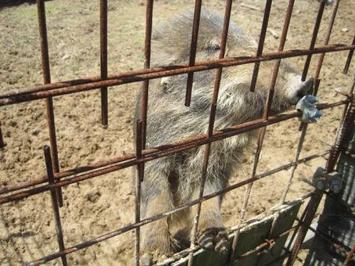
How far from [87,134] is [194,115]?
1.43m

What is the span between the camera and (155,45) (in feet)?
9.30

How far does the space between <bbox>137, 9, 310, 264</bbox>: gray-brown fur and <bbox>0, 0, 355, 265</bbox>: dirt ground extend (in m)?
0.54

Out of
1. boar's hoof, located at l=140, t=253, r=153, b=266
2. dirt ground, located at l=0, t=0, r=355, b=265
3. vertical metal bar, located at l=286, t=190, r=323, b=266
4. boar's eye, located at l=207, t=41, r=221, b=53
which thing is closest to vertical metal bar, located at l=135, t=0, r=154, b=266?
boar's hoof, located at l=140, t=253, r=153, b=266

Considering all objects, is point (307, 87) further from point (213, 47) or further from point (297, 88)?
point (213, 47)

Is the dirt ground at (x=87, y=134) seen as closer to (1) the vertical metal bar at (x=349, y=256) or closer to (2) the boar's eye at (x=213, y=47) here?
(1) the vertical metal bar at (x=349, y=256)

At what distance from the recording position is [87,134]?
146 inches

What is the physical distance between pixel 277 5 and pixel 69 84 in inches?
245

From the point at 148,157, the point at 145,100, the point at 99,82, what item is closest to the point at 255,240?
the point at 148,157

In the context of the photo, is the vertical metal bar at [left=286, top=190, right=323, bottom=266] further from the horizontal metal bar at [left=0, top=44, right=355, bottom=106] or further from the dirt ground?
the horizontal metal bar at [left=0, top=44, right=355, bottom=106]

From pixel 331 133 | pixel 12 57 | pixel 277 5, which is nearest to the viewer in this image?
pixel 331 133

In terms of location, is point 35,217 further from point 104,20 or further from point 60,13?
point 60,13

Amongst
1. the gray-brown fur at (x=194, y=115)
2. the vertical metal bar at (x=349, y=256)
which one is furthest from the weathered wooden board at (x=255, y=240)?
the vertical metal bar at (x=349, y=256)

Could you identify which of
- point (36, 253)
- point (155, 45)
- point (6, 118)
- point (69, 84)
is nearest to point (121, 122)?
point (6, 118)

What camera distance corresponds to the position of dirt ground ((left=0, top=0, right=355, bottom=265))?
9.58ft
